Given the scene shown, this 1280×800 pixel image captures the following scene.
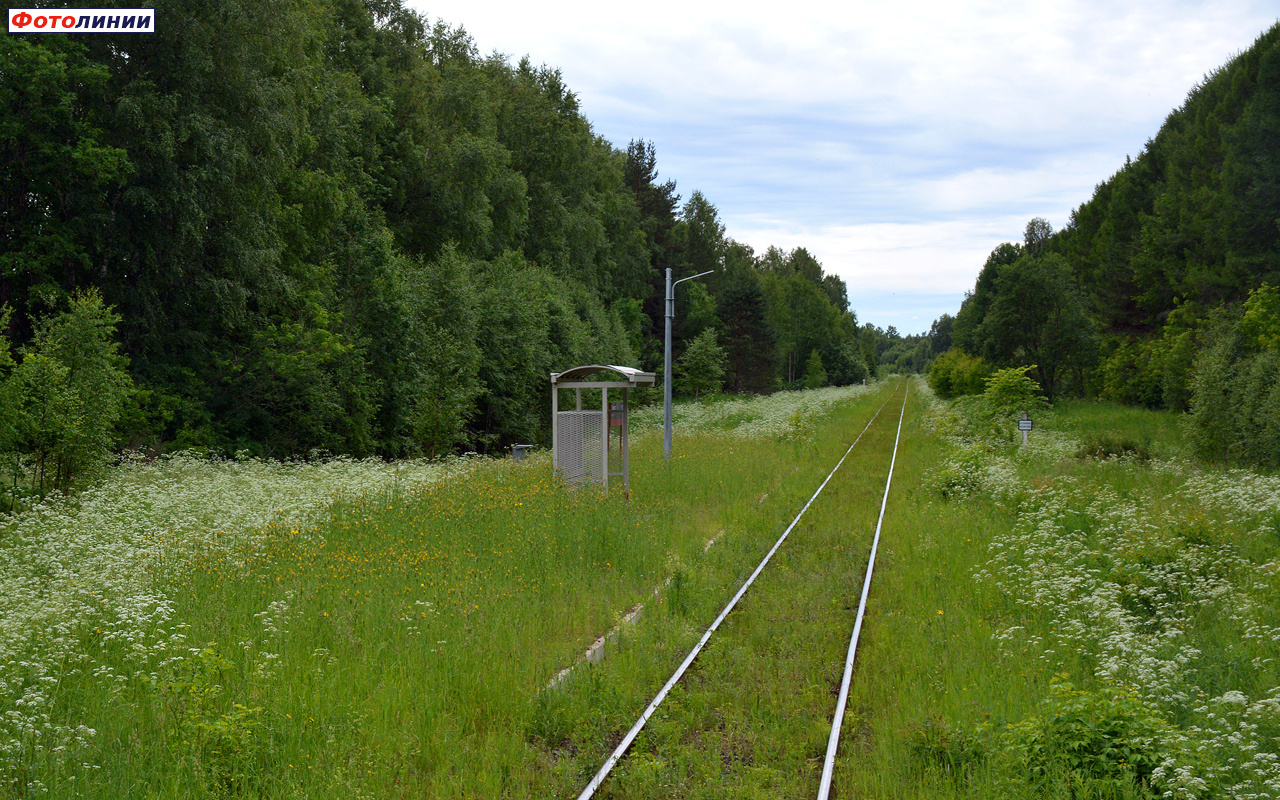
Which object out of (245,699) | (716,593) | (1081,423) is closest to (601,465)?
(716,593)

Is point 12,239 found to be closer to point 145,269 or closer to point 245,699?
point 145,269

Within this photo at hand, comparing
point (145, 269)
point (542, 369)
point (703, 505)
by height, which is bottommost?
point (703, 505)

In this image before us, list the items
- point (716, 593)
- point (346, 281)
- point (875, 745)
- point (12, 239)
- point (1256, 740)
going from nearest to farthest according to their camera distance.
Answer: point (1256, 740) < point (875, 745) < point (716, 593) < point (12, 239) < point (346, 281)

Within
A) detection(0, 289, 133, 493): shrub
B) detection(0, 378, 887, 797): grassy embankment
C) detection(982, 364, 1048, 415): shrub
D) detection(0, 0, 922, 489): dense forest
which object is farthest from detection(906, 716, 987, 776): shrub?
detection(982, 364, 1048, 415): shrub

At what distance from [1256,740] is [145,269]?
2330 centimetres

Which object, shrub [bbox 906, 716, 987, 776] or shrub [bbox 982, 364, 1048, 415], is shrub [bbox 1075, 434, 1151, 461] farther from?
shrub [bbox 906, 716, 987, 776]

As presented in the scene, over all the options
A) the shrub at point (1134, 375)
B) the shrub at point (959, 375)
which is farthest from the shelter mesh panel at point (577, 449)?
the shrub at point (1134, 375)

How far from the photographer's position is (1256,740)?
521 centimetres

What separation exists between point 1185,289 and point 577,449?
151 ft

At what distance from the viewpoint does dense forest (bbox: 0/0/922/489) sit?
18.2 meters

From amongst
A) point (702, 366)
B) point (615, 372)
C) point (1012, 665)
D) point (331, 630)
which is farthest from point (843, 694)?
point (702, 366)

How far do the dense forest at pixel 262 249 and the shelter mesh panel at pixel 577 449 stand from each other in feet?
25.8

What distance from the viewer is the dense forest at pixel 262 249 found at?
18.2 meters

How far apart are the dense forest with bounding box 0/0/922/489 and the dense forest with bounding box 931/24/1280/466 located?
2468cm
